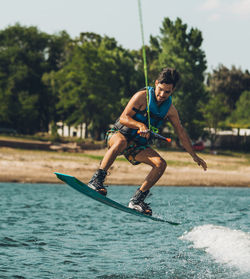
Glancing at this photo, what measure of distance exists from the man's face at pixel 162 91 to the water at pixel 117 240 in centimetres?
460

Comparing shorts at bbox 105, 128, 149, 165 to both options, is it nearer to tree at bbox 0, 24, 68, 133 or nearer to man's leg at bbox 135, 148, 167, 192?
man's leg at bbox 135, 148, 167, 192

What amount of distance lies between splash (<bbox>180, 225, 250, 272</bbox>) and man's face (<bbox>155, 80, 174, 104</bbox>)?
581 cm

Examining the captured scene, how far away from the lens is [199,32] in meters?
61.4

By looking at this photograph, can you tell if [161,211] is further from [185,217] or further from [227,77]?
[227,77]

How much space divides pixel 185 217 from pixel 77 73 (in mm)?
35720

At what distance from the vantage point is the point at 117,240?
18047 mm

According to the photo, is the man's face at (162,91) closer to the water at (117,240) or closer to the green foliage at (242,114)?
the water at (117,240)

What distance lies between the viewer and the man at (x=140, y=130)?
379 inches

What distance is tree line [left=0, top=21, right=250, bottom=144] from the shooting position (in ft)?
188

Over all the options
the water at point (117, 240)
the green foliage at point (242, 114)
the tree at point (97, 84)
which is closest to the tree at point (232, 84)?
the green foliage at point (242, 114)

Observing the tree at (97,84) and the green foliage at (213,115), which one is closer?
the tree at (97,84)

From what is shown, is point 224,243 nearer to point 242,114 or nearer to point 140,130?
point 140,130

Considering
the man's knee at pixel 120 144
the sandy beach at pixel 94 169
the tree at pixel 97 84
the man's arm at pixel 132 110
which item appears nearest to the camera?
the man's arm at pixel 132 110

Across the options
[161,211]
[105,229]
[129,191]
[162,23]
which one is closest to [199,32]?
[162,23]
